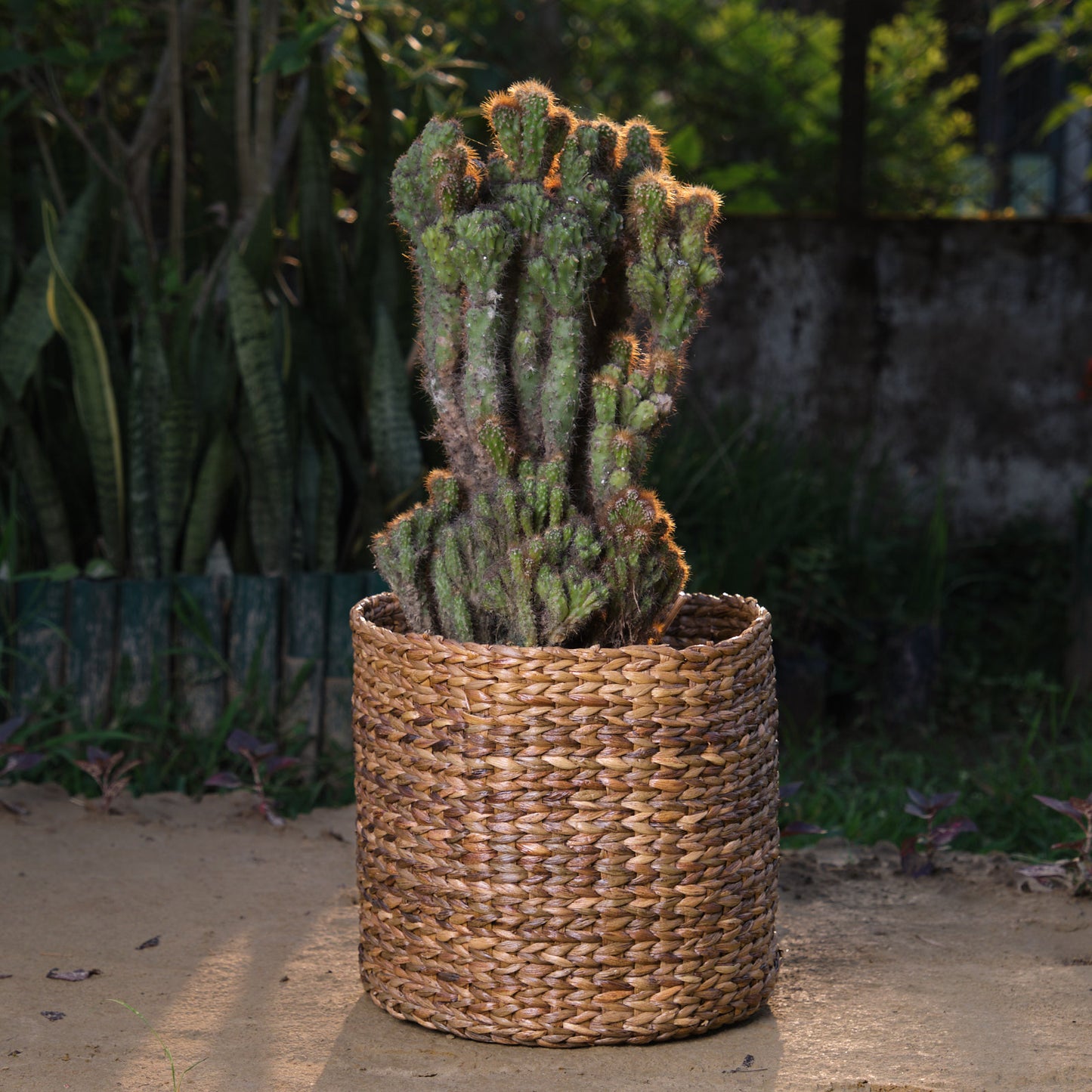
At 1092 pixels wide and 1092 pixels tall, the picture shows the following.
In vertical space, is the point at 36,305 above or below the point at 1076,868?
above

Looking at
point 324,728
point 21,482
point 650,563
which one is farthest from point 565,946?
point 21,482

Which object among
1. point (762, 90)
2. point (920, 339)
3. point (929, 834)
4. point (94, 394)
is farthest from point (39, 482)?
point (762, 90)

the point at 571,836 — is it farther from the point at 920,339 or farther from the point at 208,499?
the point at 920,339

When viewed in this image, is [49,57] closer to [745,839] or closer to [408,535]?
[408,535]

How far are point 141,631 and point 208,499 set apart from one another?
0.33 meters

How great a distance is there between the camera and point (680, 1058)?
1.76 m

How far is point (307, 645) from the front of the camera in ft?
10.0

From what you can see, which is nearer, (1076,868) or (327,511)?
(1076,868)

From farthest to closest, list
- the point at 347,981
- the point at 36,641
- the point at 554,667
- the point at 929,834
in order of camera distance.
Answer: the point at 36,641 → the point at 929,834 → the point at 347,981 → the point at 554,667

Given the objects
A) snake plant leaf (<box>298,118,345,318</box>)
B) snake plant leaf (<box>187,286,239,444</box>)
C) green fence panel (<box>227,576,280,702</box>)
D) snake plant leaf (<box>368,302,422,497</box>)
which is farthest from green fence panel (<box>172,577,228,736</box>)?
snake plant leaf (<box>298,118,345,318</box>)

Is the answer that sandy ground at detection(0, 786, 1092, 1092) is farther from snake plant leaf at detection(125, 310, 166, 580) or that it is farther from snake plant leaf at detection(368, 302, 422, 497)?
snake plant leaf at detection(368, 302, 422, 497)

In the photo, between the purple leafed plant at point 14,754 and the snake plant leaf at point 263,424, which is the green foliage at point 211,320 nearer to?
the snake plant leaf at point 263,424

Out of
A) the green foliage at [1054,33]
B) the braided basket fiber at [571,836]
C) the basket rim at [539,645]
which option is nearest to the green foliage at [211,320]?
the basket rim at [539,645]

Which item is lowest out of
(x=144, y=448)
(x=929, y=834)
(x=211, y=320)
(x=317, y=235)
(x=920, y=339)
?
(x=929, y=834)
